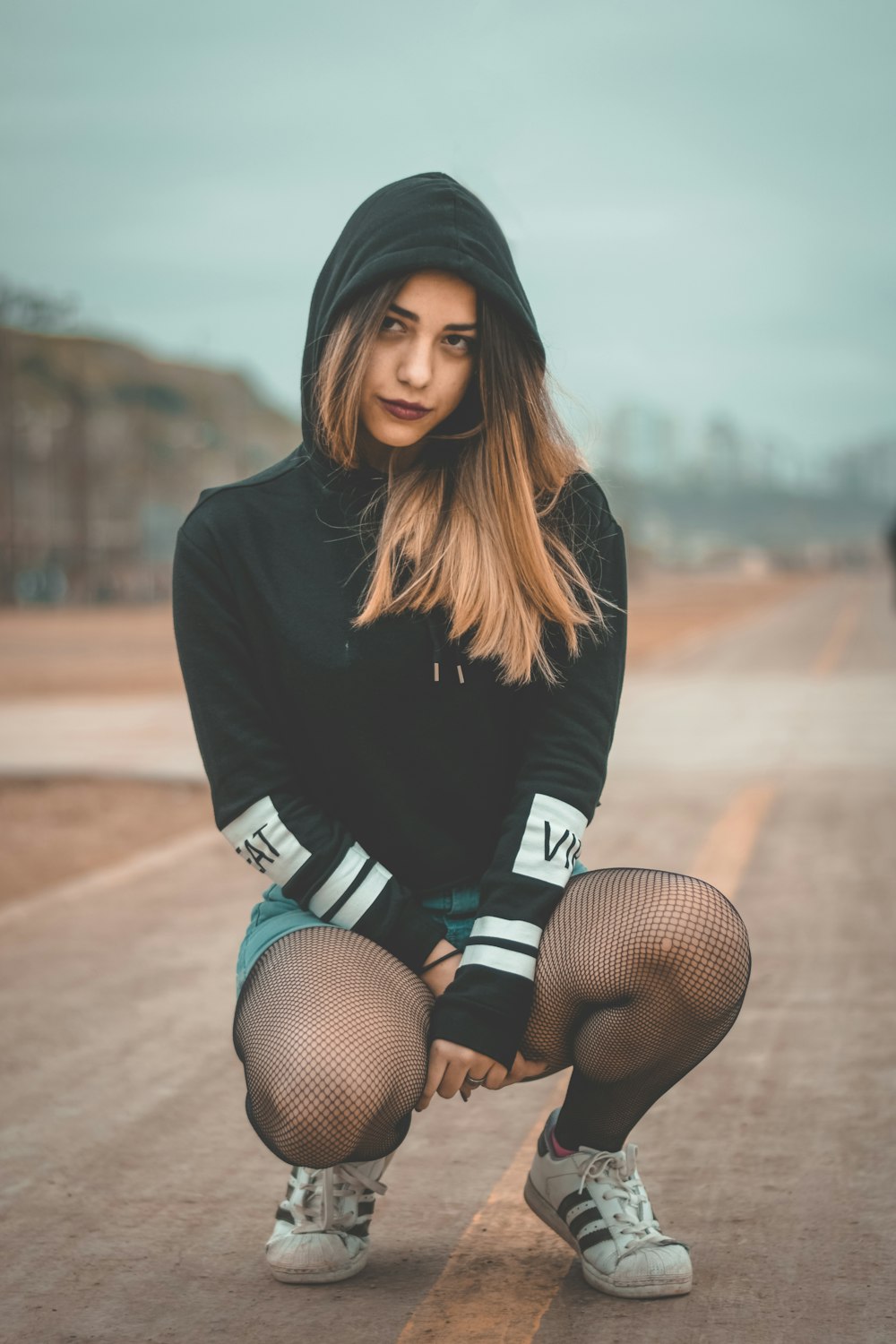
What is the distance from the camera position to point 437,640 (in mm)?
2453

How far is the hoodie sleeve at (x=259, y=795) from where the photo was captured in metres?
2.38

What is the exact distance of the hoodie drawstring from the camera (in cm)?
245

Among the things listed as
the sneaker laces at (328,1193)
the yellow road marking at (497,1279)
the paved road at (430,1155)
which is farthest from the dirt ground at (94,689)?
the sneaker laces at (328,1193)

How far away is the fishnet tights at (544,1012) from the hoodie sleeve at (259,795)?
53 millimetres

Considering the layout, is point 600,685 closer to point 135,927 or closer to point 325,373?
point 325,373

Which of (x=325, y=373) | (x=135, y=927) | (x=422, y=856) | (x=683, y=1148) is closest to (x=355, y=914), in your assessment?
(x=422, y=856)

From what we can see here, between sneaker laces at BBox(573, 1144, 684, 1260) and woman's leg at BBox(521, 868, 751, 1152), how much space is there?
0.45ft

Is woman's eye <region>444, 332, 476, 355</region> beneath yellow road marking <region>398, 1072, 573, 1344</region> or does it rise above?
above

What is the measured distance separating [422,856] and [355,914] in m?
0.17

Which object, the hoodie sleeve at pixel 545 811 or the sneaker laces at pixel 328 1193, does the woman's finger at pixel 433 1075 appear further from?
the sneaker laces at pixel 328 1193

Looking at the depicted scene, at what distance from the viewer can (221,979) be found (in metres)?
4.53

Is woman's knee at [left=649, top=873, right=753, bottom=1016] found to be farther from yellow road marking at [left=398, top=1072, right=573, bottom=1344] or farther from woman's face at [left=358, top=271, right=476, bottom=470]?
woman's face at [left=358, top=271, right=476, bottom=470]

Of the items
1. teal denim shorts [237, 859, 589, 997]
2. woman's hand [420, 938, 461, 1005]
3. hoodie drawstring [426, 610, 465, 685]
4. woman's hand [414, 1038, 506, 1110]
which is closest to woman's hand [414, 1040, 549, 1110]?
woman's hand [414, 1038, 506, 1110]

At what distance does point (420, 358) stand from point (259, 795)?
0.76 meters
